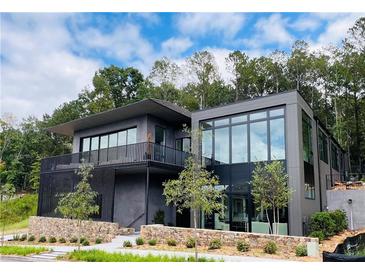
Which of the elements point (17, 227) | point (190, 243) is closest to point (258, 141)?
point (190, 243)

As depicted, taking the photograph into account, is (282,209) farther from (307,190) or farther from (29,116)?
(29,116)

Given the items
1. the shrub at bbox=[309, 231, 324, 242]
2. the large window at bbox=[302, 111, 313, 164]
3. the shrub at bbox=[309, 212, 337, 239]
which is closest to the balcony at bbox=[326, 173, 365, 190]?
the large window at bbox=[302, 111, 313, 164]

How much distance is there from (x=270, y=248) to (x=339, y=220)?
6883 millimetres

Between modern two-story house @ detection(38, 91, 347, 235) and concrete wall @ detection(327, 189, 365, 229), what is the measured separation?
63 centimetres

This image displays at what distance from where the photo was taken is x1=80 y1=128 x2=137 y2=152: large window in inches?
732

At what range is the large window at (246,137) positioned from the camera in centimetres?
1434

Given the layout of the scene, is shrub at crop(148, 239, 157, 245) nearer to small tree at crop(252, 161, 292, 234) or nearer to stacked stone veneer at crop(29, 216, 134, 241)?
stacked stone veneer at crop(29, 216, 134, 241)

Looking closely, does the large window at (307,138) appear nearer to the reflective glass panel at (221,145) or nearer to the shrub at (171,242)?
the reflective glass panel at (221,145)

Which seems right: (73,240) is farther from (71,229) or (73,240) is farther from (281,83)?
(281,83)

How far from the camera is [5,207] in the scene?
22.1 meters

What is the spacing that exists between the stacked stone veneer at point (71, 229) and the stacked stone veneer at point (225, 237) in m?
2.06

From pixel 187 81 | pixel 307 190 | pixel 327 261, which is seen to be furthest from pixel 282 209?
pixel 187 81

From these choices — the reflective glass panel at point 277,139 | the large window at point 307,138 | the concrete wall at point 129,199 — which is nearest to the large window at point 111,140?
the concrete wall at point 129,199
